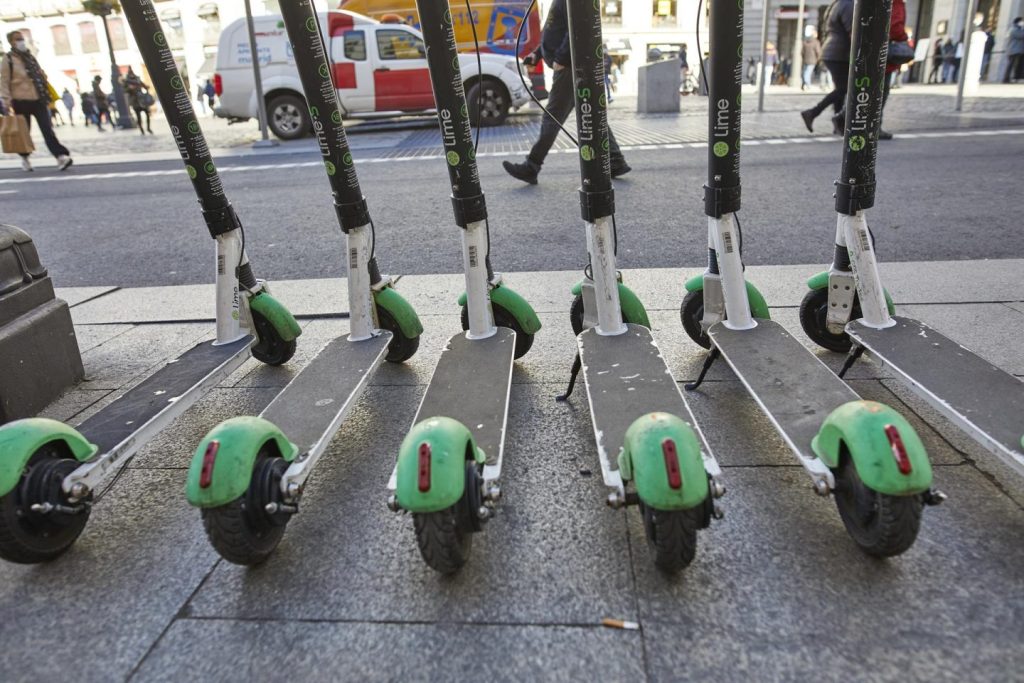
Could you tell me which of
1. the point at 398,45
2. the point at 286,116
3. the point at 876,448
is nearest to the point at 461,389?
the point at 876,448

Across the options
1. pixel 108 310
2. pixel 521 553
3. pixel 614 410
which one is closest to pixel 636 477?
pixel 521 553

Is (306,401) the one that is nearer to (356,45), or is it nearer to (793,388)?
(793,388)

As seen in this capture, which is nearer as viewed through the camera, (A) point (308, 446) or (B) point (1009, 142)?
(A) point (308, 446)

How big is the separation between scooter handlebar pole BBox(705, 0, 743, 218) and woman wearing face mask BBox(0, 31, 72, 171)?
1158cm

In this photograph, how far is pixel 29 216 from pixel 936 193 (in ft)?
29.7

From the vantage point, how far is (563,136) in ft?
38.3

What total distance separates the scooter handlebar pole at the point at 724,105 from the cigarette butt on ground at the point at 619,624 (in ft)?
5.31

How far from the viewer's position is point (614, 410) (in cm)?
216

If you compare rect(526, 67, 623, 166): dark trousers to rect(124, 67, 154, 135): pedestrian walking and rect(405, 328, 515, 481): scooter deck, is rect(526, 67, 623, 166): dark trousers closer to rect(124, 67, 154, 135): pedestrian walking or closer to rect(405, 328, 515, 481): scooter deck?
rect(405, 328, 515, 481): scooter deck

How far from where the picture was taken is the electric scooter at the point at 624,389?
1.58 meters

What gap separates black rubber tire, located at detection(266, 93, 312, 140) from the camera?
1341 centimetres

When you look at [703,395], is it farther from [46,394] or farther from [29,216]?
[29,216]

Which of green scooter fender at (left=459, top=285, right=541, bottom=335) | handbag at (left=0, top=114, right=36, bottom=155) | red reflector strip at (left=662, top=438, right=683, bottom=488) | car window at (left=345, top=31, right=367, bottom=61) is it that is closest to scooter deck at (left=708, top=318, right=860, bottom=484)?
red reflector strip at (left=662, top=438, right=683, bottom=488)

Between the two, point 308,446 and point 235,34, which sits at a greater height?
point 235,34
